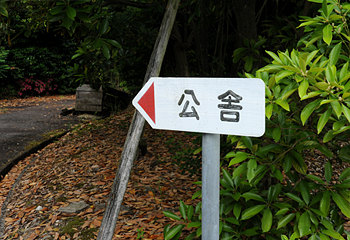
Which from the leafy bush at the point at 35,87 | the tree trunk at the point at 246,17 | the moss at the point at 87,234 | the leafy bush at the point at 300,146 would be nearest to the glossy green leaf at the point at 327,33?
the leafy bush at the point at 300,146

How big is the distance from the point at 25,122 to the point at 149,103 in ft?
27.2

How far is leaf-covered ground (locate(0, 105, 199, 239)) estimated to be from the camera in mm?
3240

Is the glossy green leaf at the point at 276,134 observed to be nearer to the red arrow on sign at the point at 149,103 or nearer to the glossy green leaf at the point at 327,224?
the glossy green leaf at the point at 327,224

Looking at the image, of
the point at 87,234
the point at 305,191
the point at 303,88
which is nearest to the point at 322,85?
the point at 303,88

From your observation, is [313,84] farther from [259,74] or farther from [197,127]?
[197,127]

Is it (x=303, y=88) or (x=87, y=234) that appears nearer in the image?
(x=303, y=88)

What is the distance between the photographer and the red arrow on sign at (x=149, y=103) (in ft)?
4.43

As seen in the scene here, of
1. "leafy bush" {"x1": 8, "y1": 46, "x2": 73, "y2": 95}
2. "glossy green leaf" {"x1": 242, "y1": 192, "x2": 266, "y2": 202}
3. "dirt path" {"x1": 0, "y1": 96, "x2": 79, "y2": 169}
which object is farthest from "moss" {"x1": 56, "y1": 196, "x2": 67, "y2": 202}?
"leafy bush" {"x1": 8, "y1": 46, "x2": 73, "y2": 95}

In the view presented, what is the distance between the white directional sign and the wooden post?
1.04 meters

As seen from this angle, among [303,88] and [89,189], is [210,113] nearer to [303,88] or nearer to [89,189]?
[303,88]

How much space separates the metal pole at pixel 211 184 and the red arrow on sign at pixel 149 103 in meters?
0.27

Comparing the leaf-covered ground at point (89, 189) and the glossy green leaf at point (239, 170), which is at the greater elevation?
the glossy green leaf at point (239, 170)

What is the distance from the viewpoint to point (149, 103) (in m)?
1.38

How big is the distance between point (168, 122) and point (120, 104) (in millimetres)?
7990
